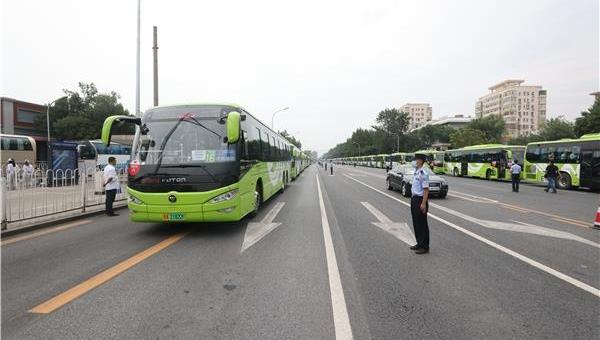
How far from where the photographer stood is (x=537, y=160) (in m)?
24.1

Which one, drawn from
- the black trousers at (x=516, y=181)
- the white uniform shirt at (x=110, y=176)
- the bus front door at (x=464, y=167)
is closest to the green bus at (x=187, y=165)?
the white uniform shirt at (x=110, y=176)

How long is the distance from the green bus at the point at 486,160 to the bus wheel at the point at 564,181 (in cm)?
529

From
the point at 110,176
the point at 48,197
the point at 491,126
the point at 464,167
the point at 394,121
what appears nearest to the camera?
the point at 48,197

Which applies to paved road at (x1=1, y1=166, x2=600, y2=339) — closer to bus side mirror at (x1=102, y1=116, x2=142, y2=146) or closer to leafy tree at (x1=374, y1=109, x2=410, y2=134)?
bus side mirror at (x1=102, y1=116, x2=142, y2=146)

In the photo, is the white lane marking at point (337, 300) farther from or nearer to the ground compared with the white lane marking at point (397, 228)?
nearer to the ground

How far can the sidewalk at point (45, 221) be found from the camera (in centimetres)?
776

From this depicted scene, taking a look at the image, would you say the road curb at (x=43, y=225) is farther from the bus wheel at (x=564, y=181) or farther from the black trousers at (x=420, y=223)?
the bus wheel at (x=564, y=181)

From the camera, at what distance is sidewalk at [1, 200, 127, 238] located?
7.76 m

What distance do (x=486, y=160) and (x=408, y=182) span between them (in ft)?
64.9

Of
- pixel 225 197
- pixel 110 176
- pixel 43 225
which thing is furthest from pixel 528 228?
pixel 43 225

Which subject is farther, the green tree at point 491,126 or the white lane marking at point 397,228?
the green tree at point 491,126

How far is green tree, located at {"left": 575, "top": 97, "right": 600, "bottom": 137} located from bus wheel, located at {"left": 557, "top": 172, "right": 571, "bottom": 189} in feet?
87.5

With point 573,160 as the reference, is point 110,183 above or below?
below

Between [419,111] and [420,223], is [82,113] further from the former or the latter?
[419,111]
